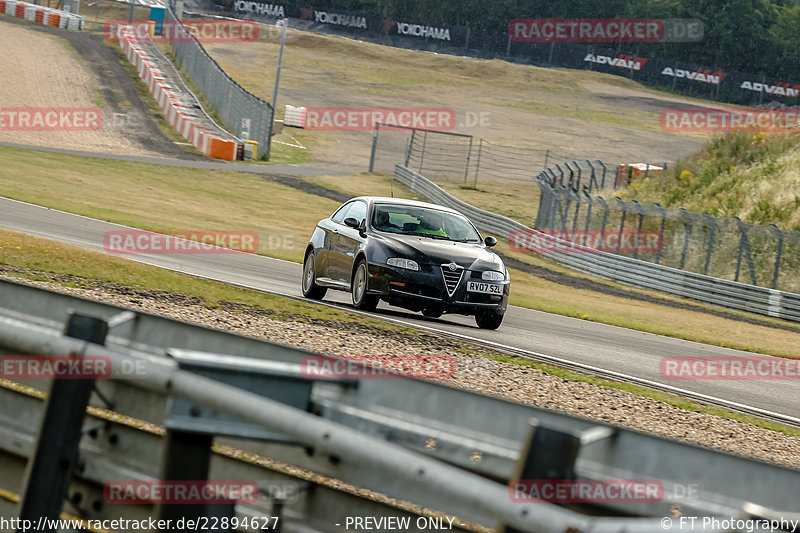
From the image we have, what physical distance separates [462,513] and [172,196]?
31.1 m

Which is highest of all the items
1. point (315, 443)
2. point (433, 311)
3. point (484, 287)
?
point (315, 443)

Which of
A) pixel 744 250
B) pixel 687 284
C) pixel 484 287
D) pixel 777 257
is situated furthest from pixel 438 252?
pixel 744 250

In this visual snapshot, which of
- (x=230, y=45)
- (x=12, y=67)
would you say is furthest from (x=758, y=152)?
(x=230, y=45)

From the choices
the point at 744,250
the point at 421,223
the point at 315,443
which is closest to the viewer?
the point at 315,443

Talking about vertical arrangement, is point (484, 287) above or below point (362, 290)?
above

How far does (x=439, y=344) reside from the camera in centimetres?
1216

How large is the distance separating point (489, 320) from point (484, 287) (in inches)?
37.7

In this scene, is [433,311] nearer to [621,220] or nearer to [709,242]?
[709,242]

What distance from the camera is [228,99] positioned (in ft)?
163

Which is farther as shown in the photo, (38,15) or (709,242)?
(38,15)

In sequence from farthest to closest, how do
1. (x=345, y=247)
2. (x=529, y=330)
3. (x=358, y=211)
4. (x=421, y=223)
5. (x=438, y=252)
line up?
(x=529, y=330)
(x=358, y=211)
(x=421, y=223)
(x=345, y=247)
(x=438, y=252)

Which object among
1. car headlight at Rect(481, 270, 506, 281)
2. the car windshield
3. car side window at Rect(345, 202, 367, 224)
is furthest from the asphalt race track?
car side window at Rect(345, 202, 367, 224)

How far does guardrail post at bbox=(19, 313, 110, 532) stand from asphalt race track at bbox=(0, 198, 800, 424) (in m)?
9.54

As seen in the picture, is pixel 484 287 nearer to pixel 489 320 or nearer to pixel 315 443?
pixel 489 320
